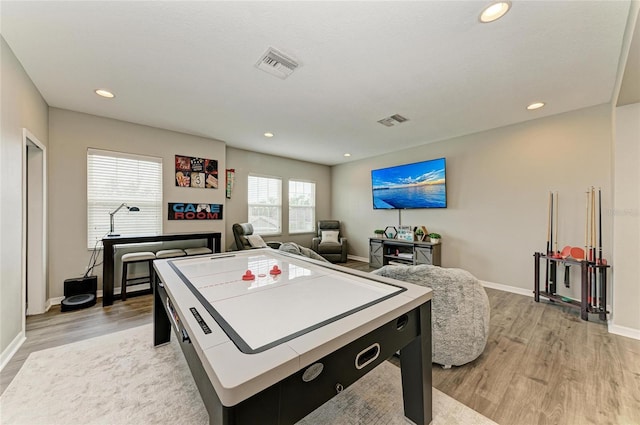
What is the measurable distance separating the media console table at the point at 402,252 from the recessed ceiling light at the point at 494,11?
3.37m

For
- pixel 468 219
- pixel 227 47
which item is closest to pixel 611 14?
pixel 227 47

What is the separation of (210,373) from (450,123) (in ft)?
13.7

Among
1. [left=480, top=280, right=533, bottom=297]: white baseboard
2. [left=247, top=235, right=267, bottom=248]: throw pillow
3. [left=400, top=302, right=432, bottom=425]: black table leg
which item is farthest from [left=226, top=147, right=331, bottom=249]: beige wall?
[left=400, top=302, right=432, bottom=425]: black table leg

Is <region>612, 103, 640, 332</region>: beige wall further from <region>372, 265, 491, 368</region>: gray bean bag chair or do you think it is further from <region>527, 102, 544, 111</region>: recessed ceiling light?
<region>372, 265, 491, 368</region>: gray bean bag chair

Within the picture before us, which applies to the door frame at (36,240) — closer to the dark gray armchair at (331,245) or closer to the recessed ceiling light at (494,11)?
the dark gray armchair at (331,245)

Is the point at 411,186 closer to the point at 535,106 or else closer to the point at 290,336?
the point at 535,106

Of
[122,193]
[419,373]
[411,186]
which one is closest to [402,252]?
[411,186]

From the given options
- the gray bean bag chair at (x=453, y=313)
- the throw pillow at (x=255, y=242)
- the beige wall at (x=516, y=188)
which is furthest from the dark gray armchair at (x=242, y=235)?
the beige wall at (x=516, y=188)

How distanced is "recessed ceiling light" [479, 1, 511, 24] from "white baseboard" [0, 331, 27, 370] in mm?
4376

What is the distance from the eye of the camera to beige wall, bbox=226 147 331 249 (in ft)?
16.7

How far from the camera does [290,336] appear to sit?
828mm

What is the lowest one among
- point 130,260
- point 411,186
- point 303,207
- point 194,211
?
point 130,260

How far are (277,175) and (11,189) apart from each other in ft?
13.5

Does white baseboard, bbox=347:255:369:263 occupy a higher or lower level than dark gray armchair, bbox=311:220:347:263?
lower
